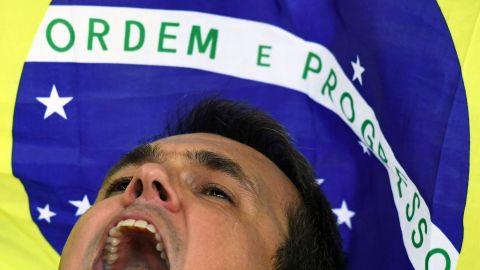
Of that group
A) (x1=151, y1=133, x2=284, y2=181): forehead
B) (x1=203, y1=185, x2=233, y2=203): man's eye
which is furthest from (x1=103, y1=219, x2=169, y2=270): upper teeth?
(x1=151, y1=133, x2=284, y2=181): forehead

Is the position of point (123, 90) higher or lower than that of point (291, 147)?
higher

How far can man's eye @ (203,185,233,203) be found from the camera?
2617mm

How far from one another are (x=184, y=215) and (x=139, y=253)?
0.18m

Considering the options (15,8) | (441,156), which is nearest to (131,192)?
(441,156)

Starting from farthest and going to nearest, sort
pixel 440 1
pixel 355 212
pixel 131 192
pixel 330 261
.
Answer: pixel 355 212, pixel 440 1, pixel 330 261, pixel 131 192

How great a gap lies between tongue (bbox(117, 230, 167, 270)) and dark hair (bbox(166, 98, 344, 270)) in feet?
1.16

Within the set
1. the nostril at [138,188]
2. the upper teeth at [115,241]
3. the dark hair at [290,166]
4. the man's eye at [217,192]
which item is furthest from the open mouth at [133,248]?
the dark hair at [290,166]

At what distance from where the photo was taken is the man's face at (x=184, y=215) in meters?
2.38

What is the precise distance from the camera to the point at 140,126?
3.59m

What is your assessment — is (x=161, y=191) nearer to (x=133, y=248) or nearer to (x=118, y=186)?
(x=133, y=248)

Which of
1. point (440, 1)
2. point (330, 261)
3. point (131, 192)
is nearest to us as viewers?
point (131, 192)

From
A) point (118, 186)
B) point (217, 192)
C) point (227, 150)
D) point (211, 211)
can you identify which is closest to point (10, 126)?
point (118, 186)

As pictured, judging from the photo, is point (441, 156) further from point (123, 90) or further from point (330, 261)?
point (123, 90)

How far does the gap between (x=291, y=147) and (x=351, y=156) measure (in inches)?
15.8
